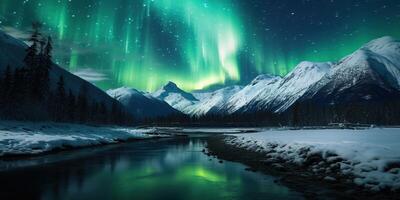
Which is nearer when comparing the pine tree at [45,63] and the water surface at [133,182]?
the water surface at [133,182]

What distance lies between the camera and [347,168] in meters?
17.9

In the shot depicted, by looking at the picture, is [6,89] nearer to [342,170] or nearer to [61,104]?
[61,104]

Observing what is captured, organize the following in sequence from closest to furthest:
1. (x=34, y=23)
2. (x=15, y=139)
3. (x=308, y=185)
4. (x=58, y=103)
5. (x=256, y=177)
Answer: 1. (x=308, y=185)
2. (x=256, y=177)
3. (x=15, y=139)
4. (x=34, y=23)
5. (x=58, y=103)

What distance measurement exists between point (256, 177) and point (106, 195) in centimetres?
907

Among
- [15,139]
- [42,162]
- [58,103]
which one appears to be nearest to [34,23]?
[58,103]

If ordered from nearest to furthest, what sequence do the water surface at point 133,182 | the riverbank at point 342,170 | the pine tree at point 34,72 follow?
the riverbank at point 342,170 < the water surface at point 133,182 < the pine tree at point 34,72

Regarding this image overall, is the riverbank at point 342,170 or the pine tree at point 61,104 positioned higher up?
the pine tree at point 61,104

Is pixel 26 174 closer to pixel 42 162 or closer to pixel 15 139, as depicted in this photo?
pixel 42 162

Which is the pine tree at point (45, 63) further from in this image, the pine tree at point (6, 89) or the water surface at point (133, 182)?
the water surface at point (133, 182)

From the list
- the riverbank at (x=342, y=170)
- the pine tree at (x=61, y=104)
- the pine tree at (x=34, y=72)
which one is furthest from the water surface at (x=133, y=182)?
the pine tree at (x=61, y=104)

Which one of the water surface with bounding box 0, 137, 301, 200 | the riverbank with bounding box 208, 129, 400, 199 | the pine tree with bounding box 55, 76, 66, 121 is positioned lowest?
the water surface with bounding box 0, 137, 301, 200

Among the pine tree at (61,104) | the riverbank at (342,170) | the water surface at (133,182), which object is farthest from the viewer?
the pine tree at (61,104)

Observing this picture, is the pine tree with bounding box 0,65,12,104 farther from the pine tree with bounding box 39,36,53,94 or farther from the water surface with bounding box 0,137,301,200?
the water surface with bounding box 0,137,301,200

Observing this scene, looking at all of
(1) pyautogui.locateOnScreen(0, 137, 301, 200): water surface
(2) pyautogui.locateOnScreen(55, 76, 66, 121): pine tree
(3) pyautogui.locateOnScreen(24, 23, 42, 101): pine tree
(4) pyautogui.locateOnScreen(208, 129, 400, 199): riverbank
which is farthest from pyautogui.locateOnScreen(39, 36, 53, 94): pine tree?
(4) pyautogui.locateOnScreen(208, 129, 400, 199): riverbank
